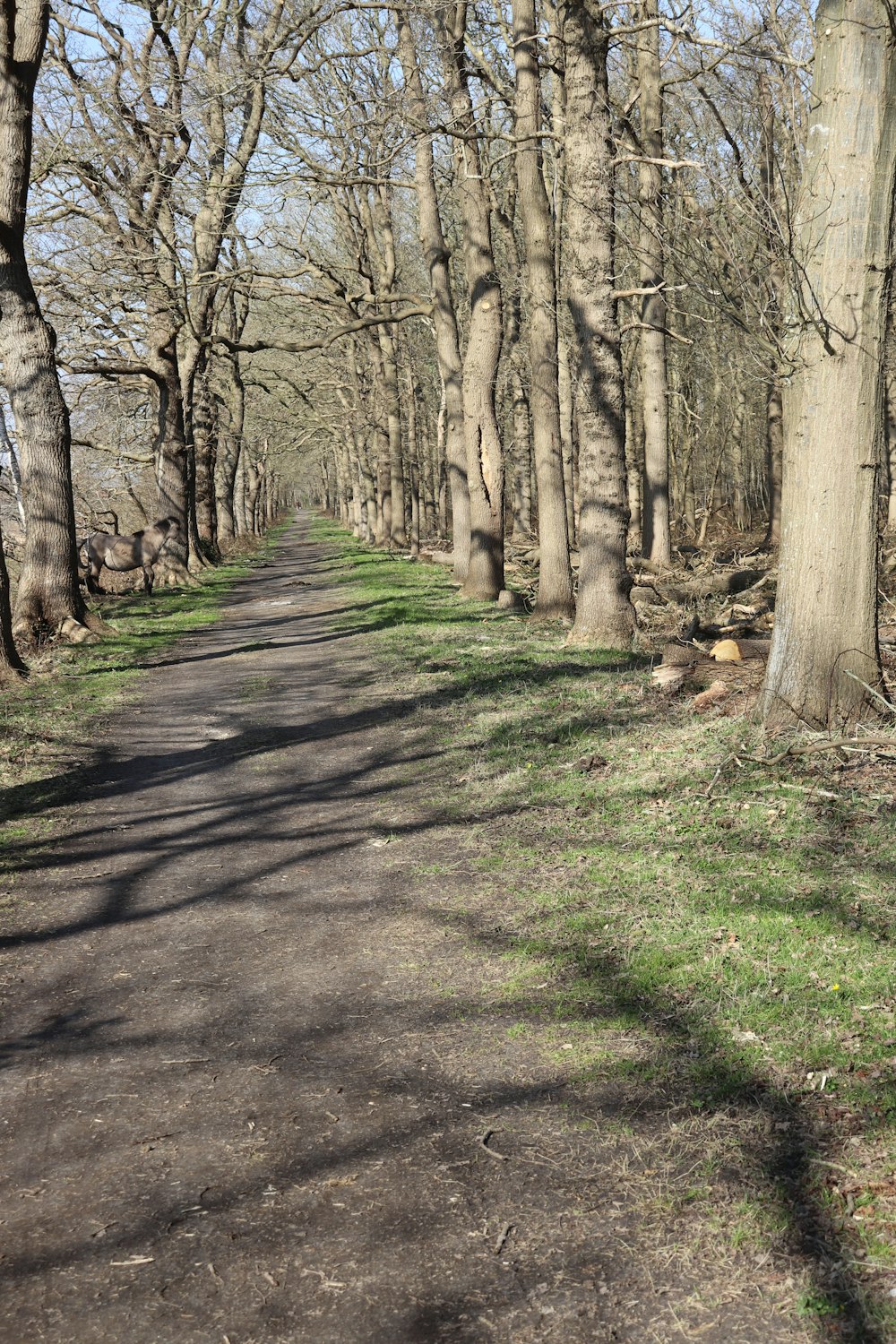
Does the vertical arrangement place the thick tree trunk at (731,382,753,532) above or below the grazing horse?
above

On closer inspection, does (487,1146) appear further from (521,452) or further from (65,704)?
(521,452)

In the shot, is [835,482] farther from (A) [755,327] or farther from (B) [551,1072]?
(B) [551,1072]

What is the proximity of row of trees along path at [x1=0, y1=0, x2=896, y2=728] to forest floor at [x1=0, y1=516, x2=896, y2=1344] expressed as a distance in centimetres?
203

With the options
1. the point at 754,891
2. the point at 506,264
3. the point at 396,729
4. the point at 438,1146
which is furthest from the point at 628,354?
the point at 438,1146

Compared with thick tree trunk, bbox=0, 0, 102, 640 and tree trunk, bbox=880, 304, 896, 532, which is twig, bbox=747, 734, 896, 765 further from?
tree trunk, bbox=880, 304, 896, 532

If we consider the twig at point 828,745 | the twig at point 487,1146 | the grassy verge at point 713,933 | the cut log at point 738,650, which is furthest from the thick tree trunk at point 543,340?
the twig at point 487,1146

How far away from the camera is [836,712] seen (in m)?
7.17

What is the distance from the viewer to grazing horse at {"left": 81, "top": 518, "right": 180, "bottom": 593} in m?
21.0

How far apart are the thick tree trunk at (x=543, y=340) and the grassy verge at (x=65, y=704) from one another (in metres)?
5.55

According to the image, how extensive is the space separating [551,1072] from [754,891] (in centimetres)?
170

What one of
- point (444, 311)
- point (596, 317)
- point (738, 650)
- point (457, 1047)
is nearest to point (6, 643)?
point (596, 317)

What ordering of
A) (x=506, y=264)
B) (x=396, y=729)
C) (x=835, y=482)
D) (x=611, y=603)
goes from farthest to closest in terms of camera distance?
(x=506, y=264) < (x=611, y=603) < (x=396, y=729) < (x=835, y=482)

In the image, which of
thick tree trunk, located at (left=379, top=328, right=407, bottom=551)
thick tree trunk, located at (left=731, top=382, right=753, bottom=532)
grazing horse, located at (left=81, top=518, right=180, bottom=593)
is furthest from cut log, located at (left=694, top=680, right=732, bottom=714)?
thick tree trunk, located at (left=731, top=382, right=753, bottom=532)

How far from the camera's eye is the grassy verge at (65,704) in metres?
7.97
